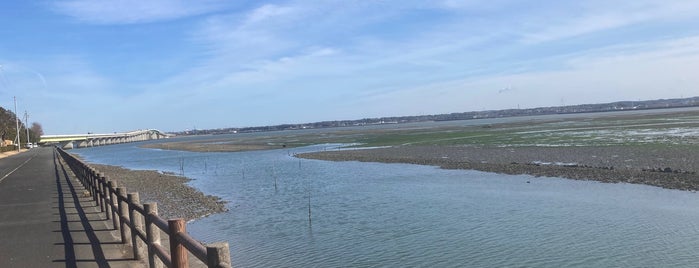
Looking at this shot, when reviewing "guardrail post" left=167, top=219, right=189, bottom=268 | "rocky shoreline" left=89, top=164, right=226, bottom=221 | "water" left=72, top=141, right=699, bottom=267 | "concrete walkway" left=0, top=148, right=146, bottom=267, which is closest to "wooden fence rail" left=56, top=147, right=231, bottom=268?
"guardrail post" left=167, top=219, right=189, bottom=268

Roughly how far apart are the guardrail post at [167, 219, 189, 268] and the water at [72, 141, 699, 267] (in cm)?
638

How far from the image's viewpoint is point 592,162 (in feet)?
102

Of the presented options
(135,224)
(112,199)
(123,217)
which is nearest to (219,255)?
(135,224)

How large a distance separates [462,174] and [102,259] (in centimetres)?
2326

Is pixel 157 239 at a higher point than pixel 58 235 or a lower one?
higher

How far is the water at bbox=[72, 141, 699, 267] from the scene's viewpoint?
1242 centimetres

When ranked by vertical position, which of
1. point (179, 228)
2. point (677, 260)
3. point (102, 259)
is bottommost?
point (677, 260)

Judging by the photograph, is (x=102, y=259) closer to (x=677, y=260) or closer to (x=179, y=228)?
(x=179, y=228)

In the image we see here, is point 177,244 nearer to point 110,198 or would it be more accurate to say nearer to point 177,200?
point 110,198

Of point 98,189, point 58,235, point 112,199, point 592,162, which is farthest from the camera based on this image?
point 592,162

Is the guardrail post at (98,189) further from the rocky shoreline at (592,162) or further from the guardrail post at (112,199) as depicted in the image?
the rocky shoreline at (592,162)

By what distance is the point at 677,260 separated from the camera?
461 inches

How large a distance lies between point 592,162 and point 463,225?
1841 centimetres

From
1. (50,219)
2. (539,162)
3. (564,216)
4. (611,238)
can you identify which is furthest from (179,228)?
(539,162)
